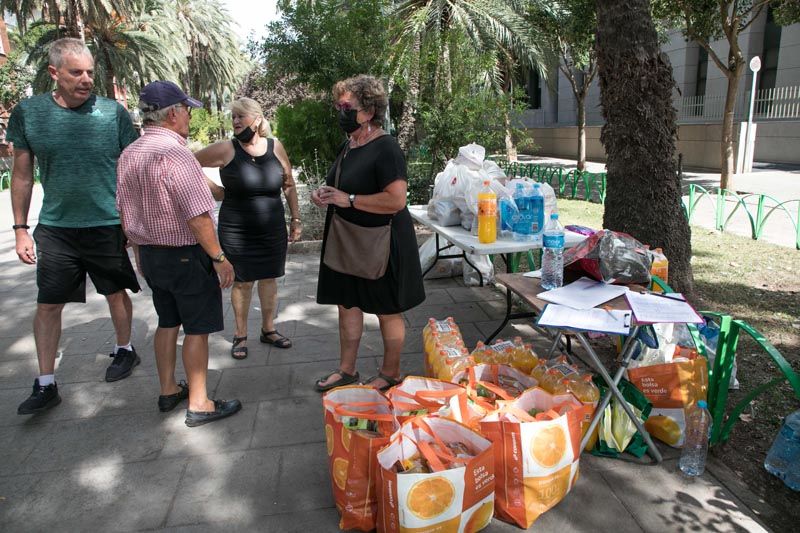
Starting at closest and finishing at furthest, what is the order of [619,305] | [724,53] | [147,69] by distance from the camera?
[619,305], [724,53], [147,69]

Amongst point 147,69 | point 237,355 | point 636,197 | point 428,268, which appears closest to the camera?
point 237,355

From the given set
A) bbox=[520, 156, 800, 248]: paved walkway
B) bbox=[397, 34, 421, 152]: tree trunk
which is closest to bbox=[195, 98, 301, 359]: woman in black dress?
bbox=[520, 156, 800, 248]: paved walkway

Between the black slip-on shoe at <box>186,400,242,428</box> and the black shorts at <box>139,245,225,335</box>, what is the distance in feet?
1.63

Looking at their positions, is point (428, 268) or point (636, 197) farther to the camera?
point (428, 268)

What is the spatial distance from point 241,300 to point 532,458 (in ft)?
8.31

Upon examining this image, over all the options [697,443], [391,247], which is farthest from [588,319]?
[391,247]

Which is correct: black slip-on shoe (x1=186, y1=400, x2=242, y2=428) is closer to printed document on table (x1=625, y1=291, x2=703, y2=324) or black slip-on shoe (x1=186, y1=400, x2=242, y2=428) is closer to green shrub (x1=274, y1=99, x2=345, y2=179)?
printed document on table (x1=625, y1=291, x2=703, y2=324)

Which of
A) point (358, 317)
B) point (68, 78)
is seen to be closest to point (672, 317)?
point (358, 317)

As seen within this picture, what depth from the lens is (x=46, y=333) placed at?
3.38 meters

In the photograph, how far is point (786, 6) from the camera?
10.1 metres

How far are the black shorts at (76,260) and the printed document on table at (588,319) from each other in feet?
8.62

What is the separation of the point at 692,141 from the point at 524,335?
17235 millimetres

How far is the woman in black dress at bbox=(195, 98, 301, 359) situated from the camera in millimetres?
3646

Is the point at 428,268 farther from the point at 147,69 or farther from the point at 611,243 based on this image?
the point at 147,69
